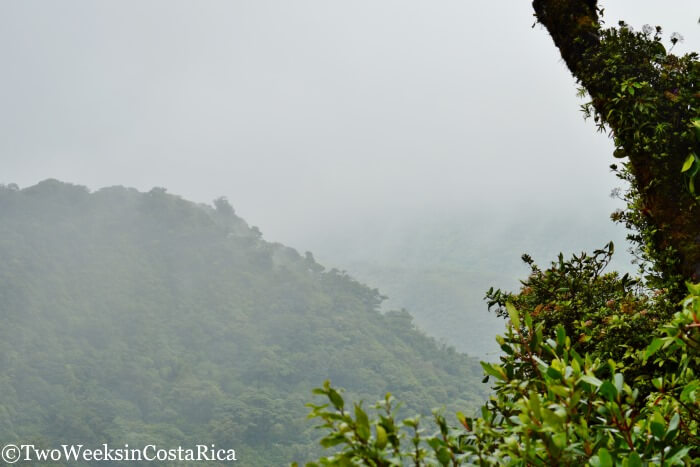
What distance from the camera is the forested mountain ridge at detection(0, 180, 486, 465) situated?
109 ft

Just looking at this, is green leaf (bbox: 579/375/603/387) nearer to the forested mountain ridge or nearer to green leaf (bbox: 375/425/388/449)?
green leaf (bbox: 375/425/388/449)

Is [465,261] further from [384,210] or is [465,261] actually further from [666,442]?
[666,442]

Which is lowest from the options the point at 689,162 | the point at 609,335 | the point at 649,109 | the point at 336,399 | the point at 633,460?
the point at 633,460

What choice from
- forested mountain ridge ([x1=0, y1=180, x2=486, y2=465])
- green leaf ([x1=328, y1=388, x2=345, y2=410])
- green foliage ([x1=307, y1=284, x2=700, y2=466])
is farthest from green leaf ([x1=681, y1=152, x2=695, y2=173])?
forested mountain ridge ([x1=0, y1=180, x2=486, y2=465])

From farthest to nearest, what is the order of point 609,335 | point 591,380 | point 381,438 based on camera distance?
point 609,335 → point 591,380 → point 381,438

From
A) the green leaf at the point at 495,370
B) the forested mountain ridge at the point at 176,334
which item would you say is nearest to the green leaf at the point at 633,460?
the green leaf at the point at 495,370

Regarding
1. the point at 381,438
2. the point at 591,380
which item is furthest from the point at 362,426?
the point at 591,380

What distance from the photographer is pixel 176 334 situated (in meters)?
43.1

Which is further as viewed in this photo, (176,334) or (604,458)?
(176,334)

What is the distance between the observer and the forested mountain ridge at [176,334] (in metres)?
33.3

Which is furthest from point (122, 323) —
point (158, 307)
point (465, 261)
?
point (465, 261)

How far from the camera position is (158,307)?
4503cm

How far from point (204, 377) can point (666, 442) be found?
39537 mm

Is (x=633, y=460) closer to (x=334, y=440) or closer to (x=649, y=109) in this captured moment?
(x=334, y=440)
